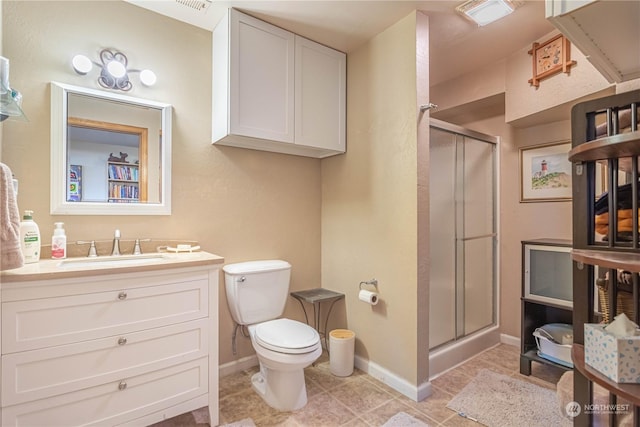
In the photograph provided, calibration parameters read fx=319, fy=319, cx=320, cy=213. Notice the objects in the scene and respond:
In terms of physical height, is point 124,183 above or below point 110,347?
above

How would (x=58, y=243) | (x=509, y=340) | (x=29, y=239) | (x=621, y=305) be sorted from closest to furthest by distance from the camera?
(x=621, y=305)
(x=29, y=239)
(x=58, y=243)
(x=509, y=340)

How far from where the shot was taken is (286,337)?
6.15 ft

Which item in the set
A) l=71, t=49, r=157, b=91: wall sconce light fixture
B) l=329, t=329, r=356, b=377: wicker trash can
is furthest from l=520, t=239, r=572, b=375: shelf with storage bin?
l=71, t=49, r=157, b=91: wall sconce light fixture

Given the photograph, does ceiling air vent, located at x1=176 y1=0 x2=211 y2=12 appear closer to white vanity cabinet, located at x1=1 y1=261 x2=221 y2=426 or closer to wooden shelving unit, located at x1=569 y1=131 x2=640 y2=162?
white vanity cabinet, located at x1=1 y1=261 x2=221 y2=426

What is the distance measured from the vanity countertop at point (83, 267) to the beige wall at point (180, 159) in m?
0.20

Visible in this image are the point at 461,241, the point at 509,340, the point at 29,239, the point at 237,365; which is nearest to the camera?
the point at 29,239

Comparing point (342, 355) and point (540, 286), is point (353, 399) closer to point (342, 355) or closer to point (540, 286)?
point (342, 355)

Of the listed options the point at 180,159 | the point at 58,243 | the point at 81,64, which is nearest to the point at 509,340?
the point at 180,159

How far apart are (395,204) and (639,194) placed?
1264mm

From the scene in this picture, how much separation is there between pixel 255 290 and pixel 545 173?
2.49 meters

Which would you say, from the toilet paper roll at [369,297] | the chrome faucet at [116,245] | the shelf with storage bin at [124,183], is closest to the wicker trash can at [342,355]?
the toilet paper roll at [369,297]

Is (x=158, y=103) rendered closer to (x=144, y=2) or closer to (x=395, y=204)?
(x=144, y=2)

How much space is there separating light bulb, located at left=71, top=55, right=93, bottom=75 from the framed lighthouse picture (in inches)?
127

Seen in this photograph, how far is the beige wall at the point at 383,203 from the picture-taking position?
79.7 inches
